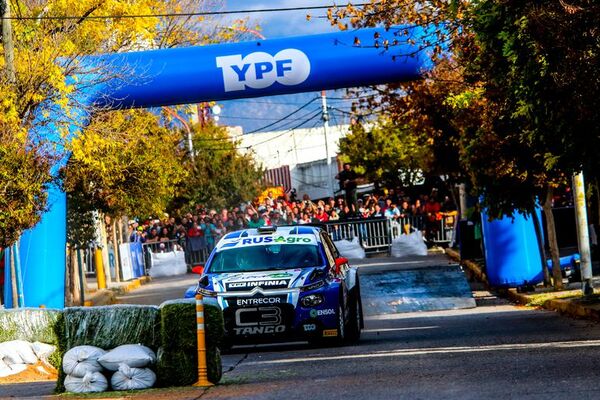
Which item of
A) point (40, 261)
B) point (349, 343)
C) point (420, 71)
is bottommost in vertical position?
point (349, 343)

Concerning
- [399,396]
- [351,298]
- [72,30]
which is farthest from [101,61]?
[399,396]

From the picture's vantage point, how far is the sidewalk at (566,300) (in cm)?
2053

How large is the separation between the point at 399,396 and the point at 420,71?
1478 centimetres

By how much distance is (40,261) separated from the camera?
23688 mm

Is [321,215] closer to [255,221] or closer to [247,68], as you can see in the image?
[255,221]

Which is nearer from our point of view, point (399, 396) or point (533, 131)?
point (399, 396)

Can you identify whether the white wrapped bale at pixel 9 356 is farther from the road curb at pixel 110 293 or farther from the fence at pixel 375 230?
the fence at pixel 375 230

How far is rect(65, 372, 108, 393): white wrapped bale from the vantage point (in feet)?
42.9

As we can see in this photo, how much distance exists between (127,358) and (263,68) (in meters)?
12.7

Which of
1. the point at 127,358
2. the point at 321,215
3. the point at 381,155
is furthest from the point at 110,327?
the point at 381,155

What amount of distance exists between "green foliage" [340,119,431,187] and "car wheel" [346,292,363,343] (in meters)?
40.7

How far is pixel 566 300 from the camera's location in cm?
2250

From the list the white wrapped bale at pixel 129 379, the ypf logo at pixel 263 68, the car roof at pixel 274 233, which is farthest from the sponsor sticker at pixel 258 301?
the ypf logo at pixel 263 68

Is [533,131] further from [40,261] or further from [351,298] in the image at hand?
[40,261]
